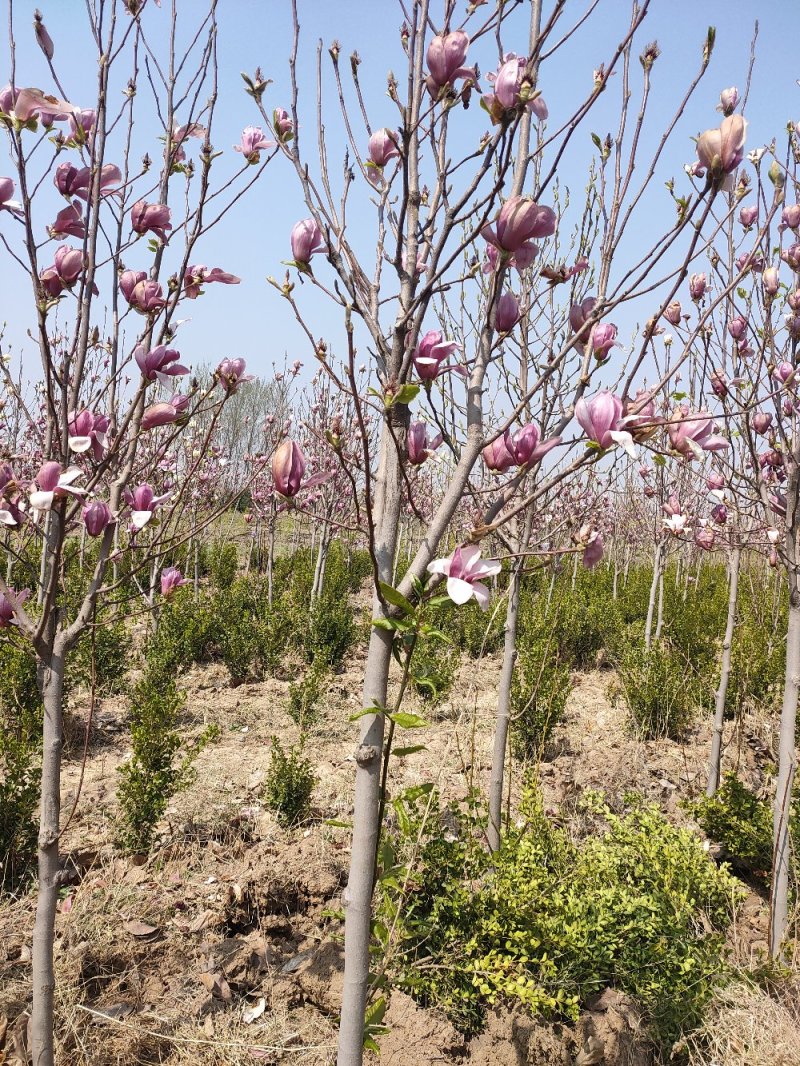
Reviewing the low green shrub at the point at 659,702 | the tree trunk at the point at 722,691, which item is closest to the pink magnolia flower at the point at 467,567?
the tree trunk at the point at 722,691

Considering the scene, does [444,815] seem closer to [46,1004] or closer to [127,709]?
[46,1004]

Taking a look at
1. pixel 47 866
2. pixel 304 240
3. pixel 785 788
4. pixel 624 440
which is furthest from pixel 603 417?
pixel 785 788

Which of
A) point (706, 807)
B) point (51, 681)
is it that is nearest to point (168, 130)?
point (51, 681)

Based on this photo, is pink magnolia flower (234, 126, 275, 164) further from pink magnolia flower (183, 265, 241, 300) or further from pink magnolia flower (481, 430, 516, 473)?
pink magnolia flower (481, 430, 516, 473)

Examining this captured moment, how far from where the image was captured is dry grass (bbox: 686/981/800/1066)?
79.1 inches

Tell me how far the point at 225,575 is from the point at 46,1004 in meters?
9.16

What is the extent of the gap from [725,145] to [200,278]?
3.62 ft

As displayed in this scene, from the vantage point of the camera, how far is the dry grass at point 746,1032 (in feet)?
6.59

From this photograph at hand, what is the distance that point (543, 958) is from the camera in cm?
201

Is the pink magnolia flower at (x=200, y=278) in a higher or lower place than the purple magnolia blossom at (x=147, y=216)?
lower

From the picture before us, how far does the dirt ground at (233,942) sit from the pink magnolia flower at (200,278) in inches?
66.0

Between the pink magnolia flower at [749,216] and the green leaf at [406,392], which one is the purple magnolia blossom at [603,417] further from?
the pink magnolia flower at [749,216]

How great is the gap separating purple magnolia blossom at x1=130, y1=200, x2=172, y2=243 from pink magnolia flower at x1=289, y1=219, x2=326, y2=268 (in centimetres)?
53

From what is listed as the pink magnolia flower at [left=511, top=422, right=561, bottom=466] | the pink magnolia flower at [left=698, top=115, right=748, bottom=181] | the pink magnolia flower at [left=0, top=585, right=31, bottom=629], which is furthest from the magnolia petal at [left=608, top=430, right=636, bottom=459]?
the pink magnolia flower at [left=0, top=585, right=31, bottom=629]
